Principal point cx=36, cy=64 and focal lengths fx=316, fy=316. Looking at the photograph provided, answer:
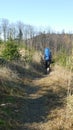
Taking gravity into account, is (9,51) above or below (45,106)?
above

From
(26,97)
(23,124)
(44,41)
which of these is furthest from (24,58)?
(44,41)

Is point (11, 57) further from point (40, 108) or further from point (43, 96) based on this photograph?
point (40, 108)

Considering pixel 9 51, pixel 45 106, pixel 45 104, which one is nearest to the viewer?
pixel 45 106

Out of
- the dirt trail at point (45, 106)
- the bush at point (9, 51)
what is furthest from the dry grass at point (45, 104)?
the bush at point (9, 51)

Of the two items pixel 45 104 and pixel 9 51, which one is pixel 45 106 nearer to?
pixel 45 104

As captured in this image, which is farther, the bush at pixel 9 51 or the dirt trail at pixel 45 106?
the bush at pixel 9 51

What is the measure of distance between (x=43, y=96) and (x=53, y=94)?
493mm

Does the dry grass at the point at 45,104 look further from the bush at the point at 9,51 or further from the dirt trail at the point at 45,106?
the bush at the point at 9,51

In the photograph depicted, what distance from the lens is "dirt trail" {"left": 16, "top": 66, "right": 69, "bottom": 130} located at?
8250 millimetres

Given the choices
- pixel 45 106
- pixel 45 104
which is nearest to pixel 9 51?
pixel 45 104

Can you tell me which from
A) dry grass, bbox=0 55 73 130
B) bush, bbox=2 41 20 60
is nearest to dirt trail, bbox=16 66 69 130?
dry grass, bbox=0 55 73 130

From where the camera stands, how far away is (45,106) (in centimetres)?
1021

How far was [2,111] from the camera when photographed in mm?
8523

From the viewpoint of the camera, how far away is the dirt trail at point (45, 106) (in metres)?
8.25
